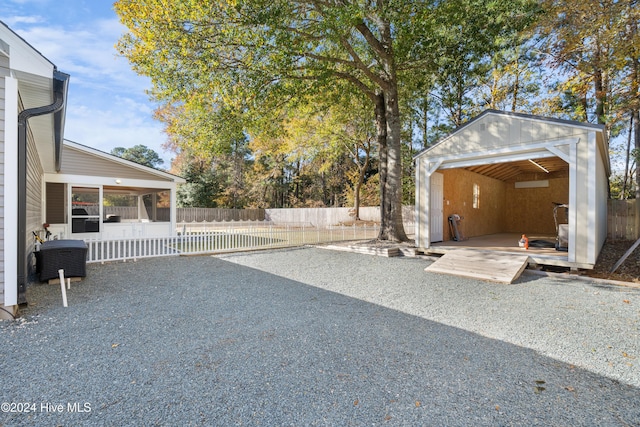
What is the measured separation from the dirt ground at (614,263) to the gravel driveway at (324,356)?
2025 millimetres

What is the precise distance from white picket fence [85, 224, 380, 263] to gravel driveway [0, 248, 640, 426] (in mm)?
2900

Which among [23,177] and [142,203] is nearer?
[23,177]

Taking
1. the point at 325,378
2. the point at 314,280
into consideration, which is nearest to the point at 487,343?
the point at 325,378

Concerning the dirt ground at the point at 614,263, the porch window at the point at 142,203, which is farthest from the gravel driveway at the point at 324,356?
the porch window at the point at 142,203

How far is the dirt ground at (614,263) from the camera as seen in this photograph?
6821 millimetres

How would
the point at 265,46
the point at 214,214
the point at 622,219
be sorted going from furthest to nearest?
the point at 214,214, the point at 622,219, the point at 265,46

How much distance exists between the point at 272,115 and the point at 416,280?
8.12 m

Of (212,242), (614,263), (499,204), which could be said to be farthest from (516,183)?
(212,242)

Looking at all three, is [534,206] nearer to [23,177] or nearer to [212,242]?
[212,242]

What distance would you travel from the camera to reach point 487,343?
3232mm

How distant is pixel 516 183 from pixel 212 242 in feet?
42.5

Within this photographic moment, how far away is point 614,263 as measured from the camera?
825cm

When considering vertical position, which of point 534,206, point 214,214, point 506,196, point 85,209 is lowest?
point 214,214

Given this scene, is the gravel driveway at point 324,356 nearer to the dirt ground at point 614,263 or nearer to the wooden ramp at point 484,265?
the wooden ramp at point 484,265
